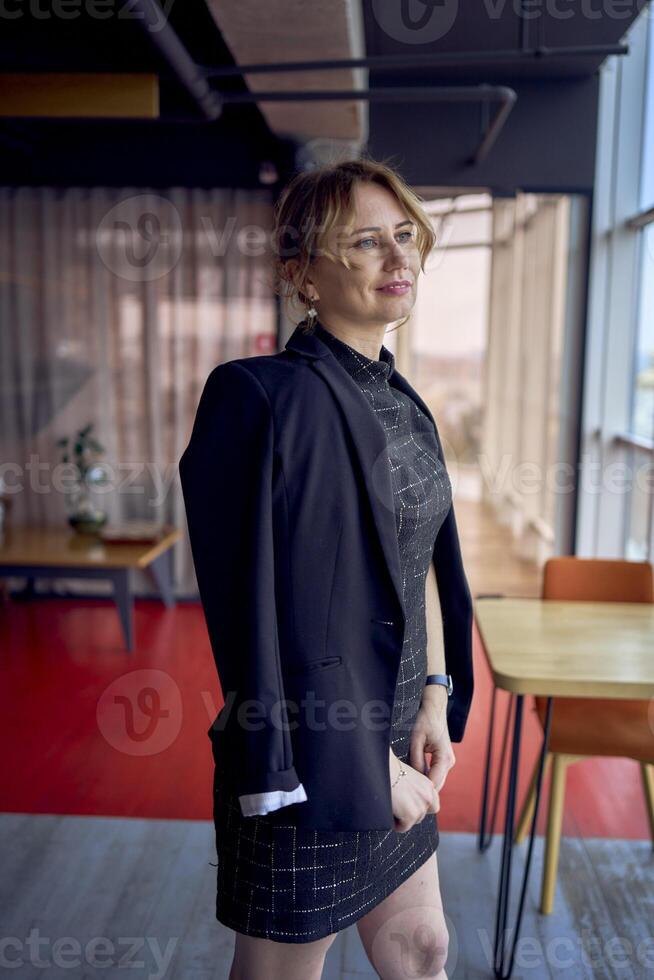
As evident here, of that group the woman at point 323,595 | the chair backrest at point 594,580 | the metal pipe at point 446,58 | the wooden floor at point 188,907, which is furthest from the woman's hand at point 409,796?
the metal pipe at point 446,58

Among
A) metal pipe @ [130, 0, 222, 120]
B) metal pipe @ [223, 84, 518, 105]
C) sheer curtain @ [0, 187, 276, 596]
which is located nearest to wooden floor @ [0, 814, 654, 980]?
metal pipe @ [130, 0, 222, 120]

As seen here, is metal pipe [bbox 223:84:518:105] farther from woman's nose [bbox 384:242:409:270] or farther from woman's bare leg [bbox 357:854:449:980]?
woman's bare leg [bbox 357:854:449:980]

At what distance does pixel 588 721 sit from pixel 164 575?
132 inches

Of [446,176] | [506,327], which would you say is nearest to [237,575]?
[446,176]

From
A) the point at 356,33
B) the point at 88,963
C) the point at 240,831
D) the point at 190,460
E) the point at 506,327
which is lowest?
the point at 88,963

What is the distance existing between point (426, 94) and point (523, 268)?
179 inches

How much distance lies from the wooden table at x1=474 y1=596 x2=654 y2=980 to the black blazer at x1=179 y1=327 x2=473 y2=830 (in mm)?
773

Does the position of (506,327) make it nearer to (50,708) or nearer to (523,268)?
(523,268)

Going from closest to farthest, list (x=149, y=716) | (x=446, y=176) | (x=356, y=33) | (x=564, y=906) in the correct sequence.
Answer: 1. (x=564, y=906)
2. (x=356, y=33)
3. (x=149, y=716)
4. (x=446, y=176)

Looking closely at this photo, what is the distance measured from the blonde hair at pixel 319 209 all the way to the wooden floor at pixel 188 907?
5.42 ft

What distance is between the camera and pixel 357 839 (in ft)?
4.02

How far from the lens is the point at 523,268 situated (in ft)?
25.4

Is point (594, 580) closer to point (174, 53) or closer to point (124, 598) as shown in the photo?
point (174, 53)

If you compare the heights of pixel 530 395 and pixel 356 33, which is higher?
pixel 356 33
